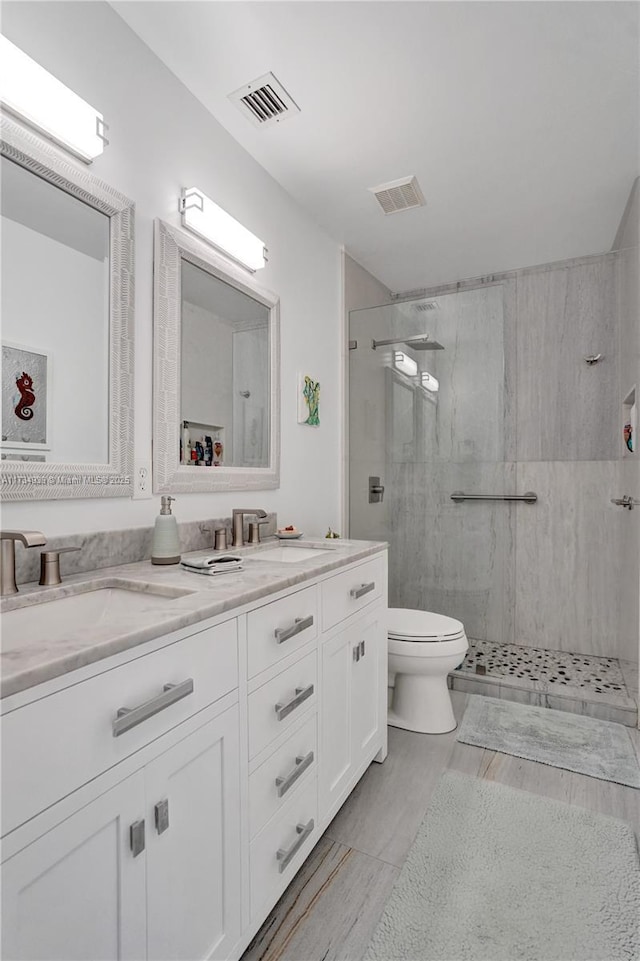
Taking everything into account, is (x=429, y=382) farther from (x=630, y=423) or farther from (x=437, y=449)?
(x=630, y=423)

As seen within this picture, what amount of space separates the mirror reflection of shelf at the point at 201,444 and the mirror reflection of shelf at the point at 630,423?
1921mm

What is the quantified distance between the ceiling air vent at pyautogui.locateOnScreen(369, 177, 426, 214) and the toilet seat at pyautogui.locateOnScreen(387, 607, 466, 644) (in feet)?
6.70

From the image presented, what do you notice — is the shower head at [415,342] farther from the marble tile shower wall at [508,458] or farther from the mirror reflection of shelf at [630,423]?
the mirror reflection of shelf at [630,423]

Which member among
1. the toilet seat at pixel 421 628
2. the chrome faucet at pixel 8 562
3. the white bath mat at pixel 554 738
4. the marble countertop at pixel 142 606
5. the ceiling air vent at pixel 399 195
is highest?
the ceiling air vent at pixel 399 195

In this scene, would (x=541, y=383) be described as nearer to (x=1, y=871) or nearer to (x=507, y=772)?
(x=507, y=772)

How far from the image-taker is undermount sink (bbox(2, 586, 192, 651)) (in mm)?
A: 976

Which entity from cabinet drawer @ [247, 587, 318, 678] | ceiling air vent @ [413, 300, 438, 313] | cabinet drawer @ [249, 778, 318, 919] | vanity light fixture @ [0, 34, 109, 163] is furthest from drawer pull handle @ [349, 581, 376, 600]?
ceiling air vent @ [413, 300, 438, 313]

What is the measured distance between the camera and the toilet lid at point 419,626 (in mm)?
2137

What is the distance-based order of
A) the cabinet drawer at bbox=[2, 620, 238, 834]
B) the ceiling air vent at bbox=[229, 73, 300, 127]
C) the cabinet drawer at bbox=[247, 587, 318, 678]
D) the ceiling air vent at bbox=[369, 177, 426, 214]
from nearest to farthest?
the cabinet drawer at bbox=[2, 620, 238, 834], the cabinet drawer at bbox=[247, 587, 318, 678], the ceiling air vent at bbox=[229, 73, 300, 127], the ceiling air vent at bbox=[369, 177, 426, 214]

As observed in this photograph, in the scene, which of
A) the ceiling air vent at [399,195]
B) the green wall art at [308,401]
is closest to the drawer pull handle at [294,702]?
the green wall art at [308,401]

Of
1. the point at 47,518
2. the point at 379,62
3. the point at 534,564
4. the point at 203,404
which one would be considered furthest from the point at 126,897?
the point at 534,564

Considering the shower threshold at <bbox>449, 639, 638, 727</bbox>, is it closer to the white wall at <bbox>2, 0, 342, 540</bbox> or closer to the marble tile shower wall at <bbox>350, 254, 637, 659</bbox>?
the marble tile shower wall at <bbox>350, 254, 637, 659</bbox>

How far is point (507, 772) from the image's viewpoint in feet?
6.26

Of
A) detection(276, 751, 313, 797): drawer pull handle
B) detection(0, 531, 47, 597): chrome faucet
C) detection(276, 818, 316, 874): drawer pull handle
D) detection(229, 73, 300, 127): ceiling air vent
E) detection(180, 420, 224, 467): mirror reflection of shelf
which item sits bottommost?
detection(276, 818, 316, 874): drawer pull handle
